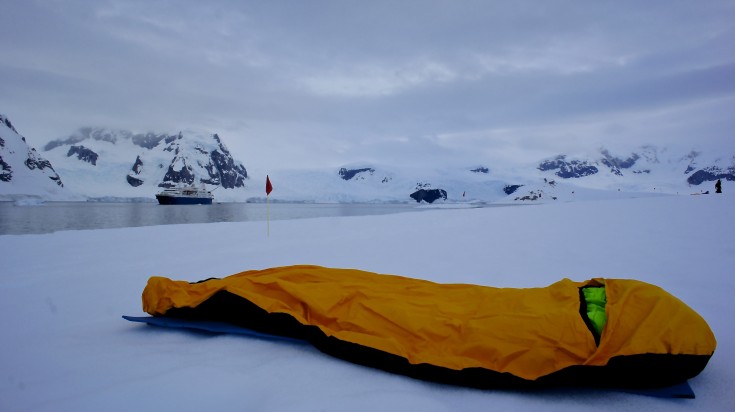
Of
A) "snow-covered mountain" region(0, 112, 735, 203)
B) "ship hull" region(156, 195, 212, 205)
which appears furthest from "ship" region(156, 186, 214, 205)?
"snow-covered mountain" region(0, 112, 735, 203)

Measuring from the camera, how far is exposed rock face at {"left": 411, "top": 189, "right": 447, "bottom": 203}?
3501 inches

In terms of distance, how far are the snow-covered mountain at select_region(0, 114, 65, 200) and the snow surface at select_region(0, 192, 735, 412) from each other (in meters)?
99.1

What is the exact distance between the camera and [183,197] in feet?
213

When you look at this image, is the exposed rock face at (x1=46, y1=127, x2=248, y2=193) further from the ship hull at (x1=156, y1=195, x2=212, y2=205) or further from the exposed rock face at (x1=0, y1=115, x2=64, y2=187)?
the ship hull at (x1=156, y1=195, x2=212, y2=205)

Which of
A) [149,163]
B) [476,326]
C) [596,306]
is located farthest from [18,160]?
[596,306]

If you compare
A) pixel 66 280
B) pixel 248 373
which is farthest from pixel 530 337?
pixel 66 280

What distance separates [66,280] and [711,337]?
17.2ft

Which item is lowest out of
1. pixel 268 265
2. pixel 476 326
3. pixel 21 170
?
pixel 268 265

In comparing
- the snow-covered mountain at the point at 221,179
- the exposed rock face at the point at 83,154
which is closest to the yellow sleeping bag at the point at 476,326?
the snow-covered mountain at the point at 221,179

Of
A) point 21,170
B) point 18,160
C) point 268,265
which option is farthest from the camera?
point 18,160

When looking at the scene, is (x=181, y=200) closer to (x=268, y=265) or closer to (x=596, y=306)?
(x=268, y=265)

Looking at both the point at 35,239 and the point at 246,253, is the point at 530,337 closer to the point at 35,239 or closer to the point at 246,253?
the point at 246,253

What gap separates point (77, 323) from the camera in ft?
8.54

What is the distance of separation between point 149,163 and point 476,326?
151143mm
